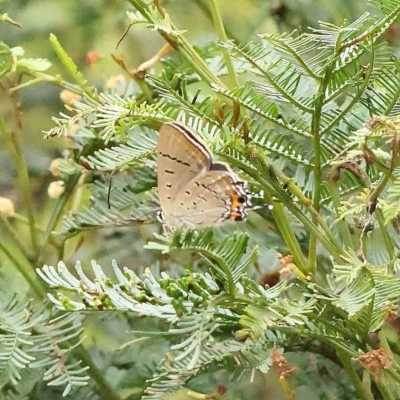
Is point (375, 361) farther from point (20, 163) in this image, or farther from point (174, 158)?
point (20, 163)

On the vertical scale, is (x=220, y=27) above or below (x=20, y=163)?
above

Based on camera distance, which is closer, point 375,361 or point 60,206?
point 375,361

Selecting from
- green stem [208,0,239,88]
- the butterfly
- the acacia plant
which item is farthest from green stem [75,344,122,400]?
green stem [208,0,239,88]

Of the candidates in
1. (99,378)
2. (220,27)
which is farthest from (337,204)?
(99,378)

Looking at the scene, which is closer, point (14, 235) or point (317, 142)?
point (317, 142)

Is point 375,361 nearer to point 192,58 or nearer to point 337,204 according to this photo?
point 337,204

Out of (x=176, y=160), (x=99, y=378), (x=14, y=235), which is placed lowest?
(x=99, y=378)

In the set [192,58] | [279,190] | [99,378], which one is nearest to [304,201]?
[279,190]

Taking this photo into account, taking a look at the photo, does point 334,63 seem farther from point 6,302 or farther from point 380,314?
point 6,302

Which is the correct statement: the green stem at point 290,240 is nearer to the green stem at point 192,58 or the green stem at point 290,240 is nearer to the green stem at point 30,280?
the green stem at point 192,58

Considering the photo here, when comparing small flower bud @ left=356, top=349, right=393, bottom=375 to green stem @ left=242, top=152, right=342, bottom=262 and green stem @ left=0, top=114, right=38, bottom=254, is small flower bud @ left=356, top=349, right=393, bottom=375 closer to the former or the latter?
green stem @ left=242, top=152, right=342, bottom=262
